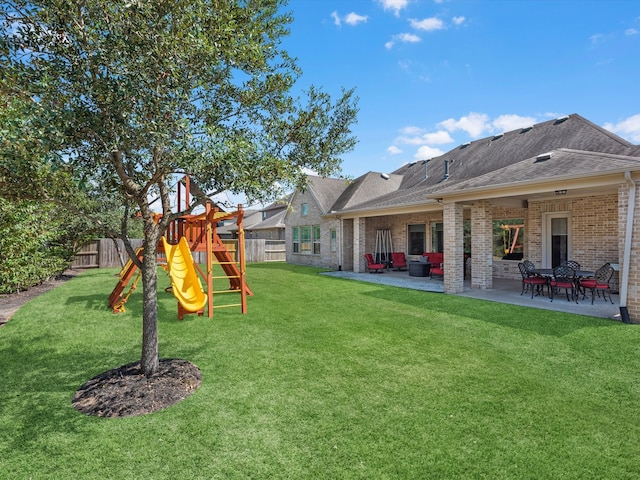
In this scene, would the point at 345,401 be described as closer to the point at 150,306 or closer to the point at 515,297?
the point at 150,306

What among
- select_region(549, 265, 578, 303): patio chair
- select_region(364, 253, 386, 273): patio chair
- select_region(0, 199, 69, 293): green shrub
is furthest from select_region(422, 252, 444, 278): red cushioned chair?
select_region(0, 199, 69, 293): green shrub

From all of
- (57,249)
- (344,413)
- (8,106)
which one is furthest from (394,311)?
(57,249)

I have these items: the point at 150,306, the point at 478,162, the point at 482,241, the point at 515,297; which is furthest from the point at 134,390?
the point at 478,162

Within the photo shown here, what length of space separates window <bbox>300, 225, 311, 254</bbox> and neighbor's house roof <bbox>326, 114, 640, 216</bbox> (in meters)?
2.57

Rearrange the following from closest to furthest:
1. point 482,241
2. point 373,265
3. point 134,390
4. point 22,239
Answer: point 134,390 → point 22,239 → point 482,241 → point 373,265

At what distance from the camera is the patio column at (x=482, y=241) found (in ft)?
35.3

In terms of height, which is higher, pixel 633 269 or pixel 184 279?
pixel 633 269

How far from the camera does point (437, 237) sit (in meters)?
16.0

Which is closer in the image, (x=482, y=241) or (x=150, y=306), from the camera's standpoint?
(x=150, y=306)

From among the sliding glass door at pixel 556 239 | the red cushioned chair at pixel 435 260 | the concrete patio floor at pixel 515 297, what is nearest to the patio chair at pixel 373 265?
the concrete patio floor at pixel 515 297

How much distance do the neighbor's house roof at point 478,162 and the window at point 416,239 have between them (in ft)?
6.56

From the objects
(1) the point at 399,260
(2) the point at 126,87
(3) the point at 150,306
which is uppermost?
(2) the point at 126,87

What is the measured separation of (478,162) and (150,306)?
15.6 meters

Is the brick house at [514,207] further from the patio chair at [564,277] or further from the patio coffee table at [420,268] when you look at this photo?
the patio coffee table at [420,268]
